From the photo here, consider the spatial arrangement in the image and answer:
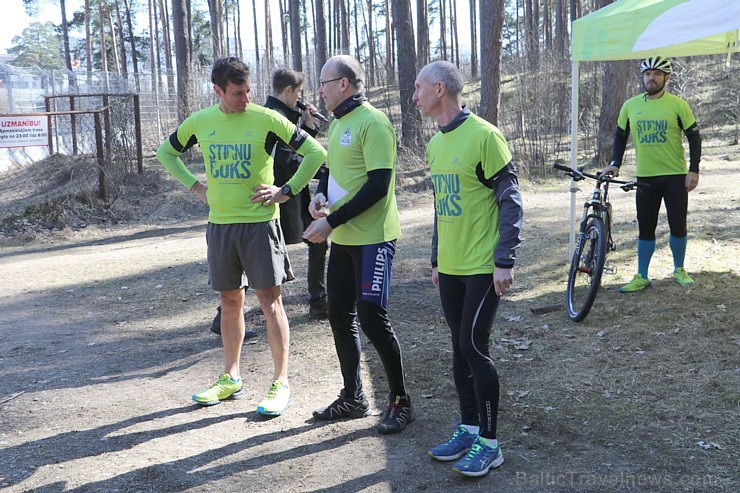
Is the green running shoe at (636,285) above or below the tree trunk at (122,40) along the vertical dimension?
below

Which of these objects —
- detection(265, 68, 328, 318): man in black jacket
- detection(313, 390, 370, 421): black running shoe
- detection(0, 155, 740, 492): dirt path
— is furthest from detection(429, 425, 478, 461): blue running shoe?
detection(265, 68, 328, 318): man in black jacket

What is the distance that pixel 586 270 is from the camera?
20.4 feet

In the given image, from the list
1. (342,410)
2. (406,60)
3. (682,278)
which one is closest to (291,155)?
(342,410)

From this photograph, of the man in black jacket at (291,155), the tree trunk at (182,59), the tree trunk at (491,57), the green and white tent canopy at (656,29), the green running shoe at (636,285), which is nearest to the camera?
the green and white tent canopy at (656,29)

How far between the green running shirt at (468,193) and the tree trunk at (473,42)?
1599 inches

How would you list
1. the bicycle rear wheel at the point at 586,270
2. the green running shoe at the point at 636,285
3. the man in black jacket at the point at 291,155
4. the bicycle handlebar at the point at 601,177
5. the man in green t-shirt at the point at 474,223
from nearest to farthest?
the man in green t-shirt at the point at 474,223, the man in black jacket at the point at 291,155, the bicycle rear wheel at the point at 586,270, the bicycle handlebar at the point at 601,177, the green running shoe at the point at 636,285

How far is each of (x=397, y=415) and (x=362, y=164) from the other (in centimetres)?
146

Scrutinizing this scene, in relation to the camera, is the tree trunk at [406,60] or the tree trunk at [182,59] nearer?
the tree trunk at [406,60]

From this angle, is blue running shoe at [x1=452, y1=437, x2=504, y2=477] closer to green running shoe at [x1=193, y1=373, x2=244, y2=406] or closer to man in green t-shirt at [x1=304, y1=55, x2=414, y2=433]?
man in green t-shirt at [x1=304, y1=55, x2=414, y2=433]

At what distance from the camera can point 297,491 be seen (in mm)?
3455

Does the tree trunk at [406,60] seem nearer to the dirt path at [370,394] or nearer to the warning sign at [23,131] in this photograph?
the warning sign at [23,131]

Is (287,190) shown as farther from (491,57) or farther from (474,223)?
(491,57)

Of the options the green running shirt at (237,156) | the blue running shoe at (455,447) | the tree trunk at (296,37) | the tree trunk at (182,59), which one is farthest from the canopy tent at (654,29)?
the tree trunk at (296,37)

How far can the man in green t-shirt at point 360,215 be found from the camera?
3.79 metres
